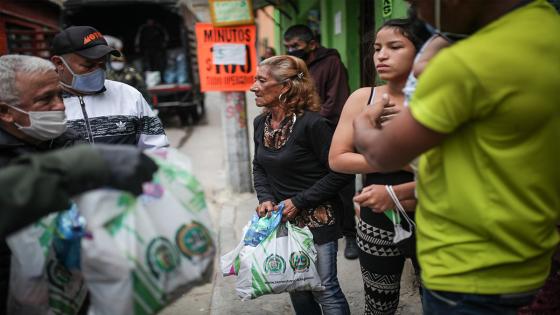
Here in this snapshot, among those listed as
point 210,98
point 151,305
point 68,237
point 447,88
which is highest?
point 447,88

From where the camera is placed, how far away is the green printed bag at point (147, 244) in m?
1.23

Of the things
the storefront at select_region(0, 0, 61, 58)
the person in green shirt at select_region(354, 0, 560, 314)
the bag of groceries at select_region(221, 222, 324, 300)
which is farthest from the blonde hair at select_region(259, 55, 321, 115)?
the storefront at select_region(0, 0, 61, 58)

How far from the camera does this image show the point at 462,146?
1308mm

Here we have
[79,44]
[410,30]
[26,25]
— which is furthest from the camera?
[26,25]

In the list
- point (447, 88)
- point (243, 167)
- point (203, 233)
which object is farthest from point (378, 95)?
point (243, 167)

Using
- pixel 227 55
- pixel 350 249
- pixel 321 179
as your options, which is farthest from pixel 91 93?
pixel 227 55

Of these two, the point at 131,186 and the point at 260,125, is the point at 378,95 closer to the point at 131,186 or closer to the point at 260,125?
the point at 260,125

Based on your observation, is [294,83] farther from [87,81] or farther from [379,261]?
[87,81]

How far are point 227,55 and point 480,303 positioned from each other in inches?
186

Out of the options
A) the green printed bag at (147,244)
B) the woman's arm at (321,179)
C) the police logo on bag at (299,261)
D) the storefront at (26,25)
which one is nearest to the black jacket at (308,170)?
the woman's arm at (321,179)

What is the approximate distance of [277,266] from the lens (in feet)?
7.52

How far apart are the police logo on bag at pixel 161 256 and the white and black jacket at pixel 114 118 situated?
1512 mm

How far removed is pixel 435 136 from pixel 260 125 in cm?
159

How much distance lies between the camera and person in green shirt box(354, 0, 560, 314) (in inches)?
46.6
